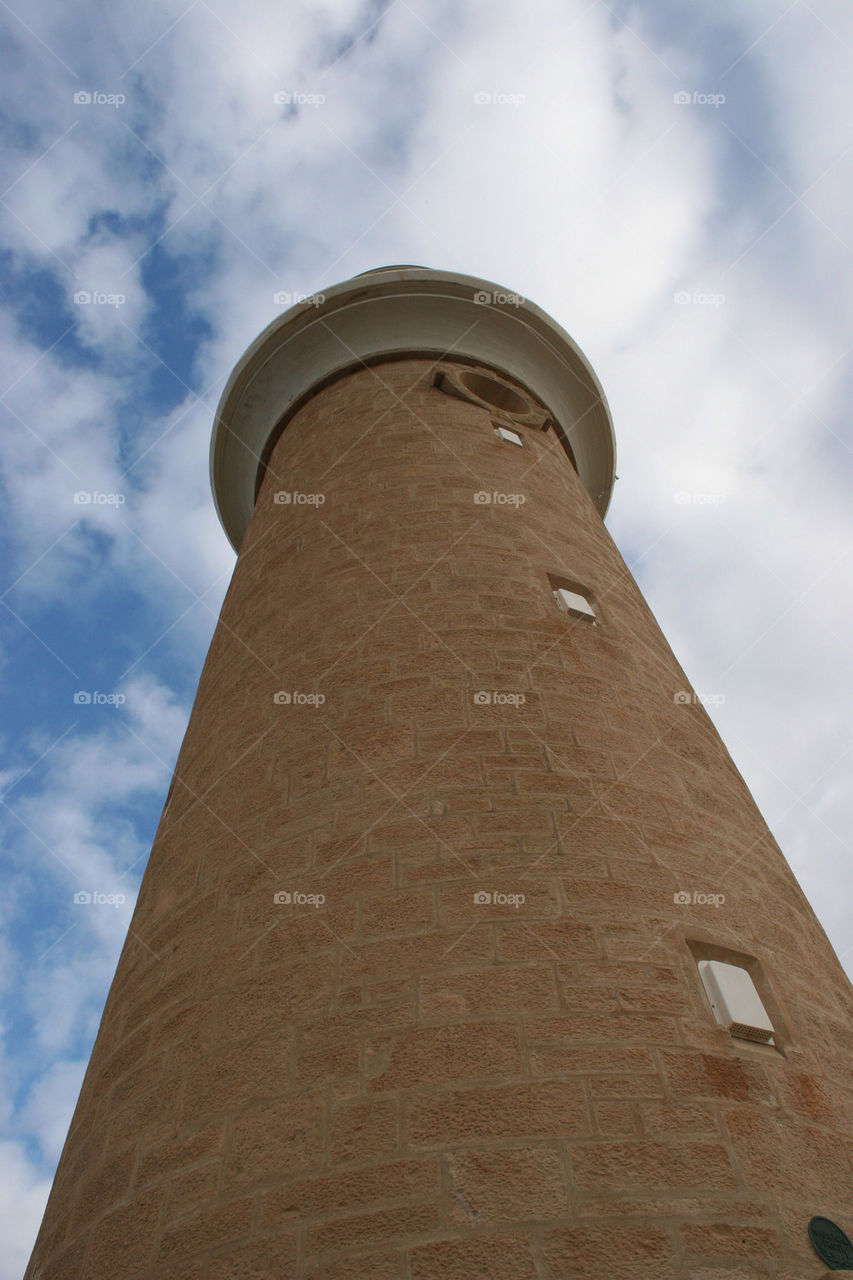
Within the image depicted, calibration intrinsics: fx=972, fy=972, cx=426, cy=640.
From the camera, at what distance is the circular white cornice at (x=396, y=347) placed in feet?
27.8

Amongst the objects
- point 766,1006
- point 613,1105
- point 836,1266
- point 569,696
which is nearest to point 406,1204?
point 613,1105

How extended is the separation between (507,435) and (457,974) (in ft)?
16.3

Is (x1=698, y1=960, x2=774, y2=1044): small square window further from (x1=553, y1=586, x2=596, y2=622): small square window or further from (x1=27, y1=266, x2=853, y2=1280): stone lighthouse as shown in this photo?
(x1=553, y1=586, x2=596, y2=622): small square window

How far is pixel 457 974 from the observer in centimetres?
306

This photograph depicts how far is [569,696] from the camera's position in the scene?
4.34 m

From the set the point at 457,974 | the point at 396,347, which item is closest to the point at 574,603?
the point at 457,974

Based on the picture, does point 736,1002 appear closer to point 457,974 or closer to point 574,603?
point 457,974

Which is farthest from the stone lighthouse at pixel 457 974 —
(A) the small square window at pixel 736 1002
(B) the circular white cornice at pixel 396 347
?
(B) the circular white cornice at pixel 396 347

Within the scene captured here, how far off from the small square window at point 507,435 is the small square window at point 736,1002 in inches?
181

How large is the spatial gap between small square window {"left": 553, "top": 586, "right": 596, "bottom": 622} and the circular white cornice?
3813 millimetres

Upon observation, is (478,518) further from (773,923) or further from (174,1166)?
(174,1166)

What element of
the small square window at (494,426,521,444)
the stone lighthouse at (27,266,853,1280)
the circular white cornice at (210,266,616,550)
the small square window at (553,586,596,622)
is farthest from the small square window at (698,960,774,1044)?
the circular white cornice at (210,266,616,550)

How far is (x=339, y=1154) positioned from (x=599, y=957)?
1005mm

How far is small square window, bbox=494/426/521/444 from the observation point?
714cm
